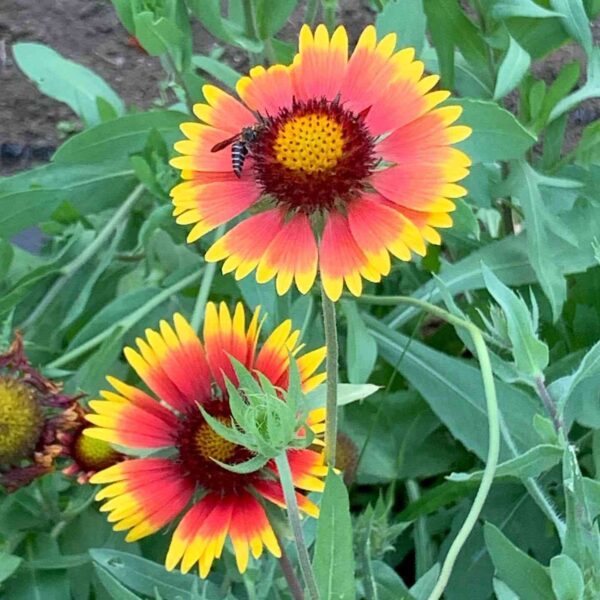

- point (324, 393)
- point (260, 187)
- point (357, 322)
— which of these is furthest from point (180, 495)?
point (357, 322)

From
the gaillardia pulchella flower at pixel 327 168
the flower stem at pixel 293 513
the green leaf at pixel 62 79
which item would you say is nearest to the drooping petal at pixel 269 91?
the gaillardia pulchella flower at pixel 327 168

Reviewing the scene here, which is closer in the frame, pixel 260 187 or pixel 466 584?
pixel 260 187

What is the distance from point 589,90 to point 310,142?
20.6 inches

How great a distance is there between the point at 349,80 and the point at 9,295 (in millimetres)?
538

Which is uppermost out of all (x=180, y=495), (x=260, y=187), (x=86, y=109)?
(x=260, y=187)

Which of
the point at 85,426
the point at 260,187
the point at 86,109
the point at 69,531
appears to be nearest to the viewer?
the point at 260,187

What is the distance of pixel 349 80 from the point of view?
0.81m

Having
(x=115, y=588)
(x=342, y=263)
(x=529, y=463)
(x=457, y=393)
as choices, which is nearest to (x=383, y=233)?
(x=342, y=263)

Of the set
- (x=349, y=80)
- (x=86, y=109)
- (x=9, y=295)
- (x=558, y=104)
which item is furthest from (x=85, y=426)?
(x=558, y=104)

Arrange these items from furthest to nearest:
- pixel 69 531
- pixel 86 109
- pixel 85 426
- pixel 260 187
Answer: pixel 86 109 → pixel 69 531 → pixel 85 426 → pixel 260 187

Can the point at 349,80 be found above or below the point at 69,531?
above

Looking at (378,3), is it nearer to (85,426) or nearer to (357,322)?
(357,322)

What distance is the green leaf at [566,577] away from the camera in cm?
68

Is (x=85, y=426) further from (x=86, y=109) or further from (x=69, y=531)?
(x=86, y=109)
